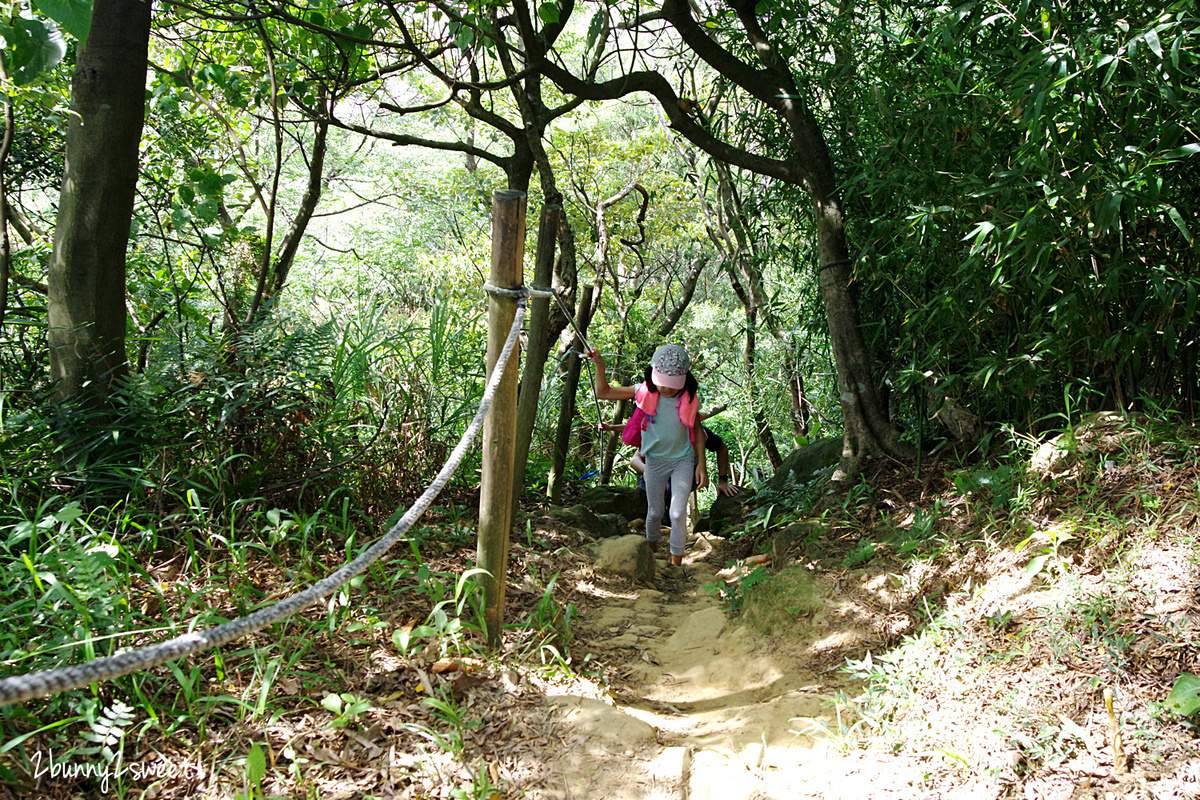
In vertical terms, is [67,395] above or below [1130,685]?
above

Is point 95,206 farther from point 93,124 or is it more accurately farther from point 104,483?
point 104,483

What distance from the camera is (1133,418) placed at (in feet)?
11.3

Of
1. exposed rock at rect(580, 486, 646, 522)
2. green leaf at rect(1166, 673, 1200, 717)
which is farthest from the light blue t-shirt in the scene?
green leaf at rect(1166, 673, 1200, 717)

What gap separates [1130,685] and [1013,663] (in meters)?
0.35

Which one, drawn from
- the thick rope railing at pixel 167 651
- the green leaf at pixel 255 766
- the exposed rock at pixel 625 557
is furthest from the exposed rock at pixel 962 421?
the green leaf at pixel 255 766

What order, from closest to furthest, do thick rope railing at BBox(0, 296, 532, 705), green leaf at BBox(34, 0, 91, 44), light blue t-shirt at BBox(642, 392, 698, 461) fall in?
thick rope railing at BBox(0, 296, 532, 705), green leaf at BBox(34, 0, 91, 44), light blue t-shirt at BBox(642, 392, 698, 461)

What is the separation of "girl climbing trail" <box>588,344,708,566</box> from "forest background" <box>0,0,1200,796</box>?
0.70 metres

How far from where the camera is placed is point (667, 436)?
474 cm

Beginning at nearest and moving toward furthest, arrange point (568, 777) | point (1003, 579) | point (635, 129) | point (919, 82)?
1. point (568, 777)
2. point (1003, 579)
3. point (919, 82)
4. point (635, 129)

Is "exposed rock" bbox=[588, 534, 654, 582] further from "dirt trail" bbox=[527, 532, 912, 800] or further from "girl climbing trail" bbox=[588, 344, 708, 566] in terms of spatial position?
"girl climbing trail" bbox=[588, 344, 708, 566]

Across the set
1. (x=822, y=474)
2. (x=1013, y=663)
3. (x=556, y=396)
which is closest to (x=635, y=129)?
(x=556, y=396)

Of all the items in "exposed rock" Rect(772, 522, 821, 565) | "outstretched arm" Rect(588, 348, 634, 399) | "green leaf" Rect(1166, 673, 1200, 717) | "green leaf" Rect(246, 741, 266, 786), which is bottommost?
"green leaf" Rect(246, 741, 266, 786)

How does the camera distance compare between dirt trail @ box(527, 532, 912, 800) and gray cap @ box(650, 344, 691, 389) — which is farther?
gray cap @ box(650, 344, 691, 389)

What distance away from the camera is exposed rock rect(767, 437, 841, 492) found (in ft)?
18.8
